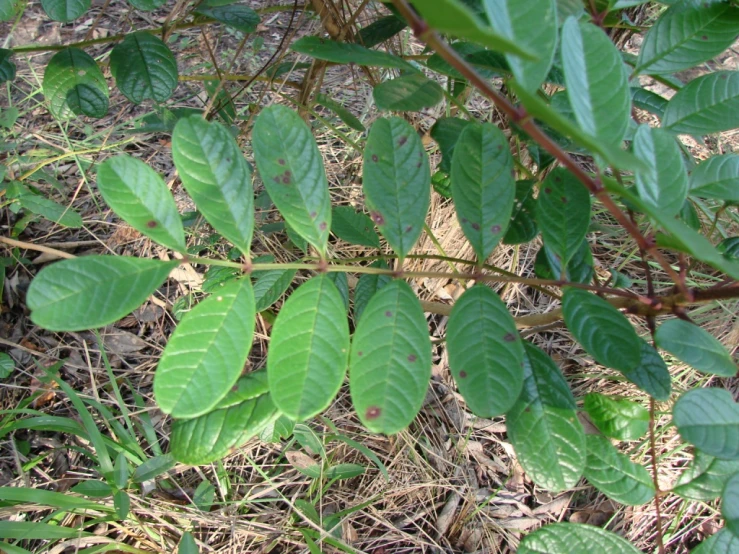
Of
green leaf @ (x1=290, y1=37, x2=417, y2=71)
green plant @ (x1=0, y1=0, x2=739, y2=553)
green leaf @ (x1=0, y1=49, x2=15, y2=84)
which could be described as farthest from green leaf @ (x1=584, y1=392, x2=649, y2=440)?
green leaf @ (x1=0, y1=49, x2=15, y2=84)

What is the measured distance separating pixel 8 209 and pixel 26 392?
2.30 feet

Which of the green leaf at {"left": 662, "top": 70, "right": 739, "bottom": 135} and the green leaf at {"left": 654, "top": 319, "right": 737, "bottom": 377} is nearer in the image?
the green leaf at {"left": 654, "top": 319, "right": 737, "bottom": 377}

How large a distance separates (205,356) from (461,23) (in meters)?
0.45

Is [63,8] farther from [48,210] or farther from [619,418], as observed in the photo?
[619,418]

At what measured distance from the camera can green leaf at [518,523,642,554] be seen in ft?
2.53

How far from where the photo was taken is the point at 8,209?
81.4 inches

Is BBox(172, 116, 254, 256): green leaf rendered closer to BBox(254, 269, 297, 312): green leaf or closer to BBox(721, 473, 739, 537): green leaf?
BBox(254, 269, 297, 312): green leaf

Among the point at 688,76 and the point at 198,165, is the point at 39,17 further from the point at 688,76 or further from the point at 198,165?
the point at 688,76

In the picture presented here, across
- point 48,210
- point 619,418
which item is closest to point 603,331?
point 619,418

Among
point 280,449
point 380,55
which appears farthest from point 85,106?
point 280,449

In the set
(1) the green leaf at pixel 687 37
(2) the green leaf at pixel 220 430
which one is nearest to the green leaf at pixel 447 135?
(1) the green leaf at pixel 687 37

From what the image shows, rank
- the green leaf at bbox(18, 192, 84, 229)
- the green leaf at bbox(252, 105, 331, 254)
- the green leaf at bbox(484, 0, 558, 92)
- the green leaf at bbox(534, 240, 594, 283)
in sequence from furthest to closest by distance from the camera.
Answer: the green leaf at bbox(18, 192, 84, 229)
the green leaf at bbox(534, 240, 594, 283)
the green leaf at bbox(252, 105, 331, 254)
the green leaf at bbox(484, 0, 558, 92)

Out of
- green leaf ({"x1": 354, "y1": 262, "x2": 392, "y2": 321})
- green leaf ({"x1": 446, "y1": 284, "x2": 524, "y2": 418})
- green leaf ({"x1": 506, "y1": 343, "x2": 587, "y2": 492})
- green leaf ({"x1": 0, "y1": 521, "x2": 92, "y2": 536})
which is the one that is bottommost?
green leaf ({"x1": 0, "y1": 521, "x2": 92, "y2": 536})

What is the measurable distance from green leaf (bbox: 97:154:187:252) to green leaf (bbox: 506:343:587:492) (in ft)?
1.69
